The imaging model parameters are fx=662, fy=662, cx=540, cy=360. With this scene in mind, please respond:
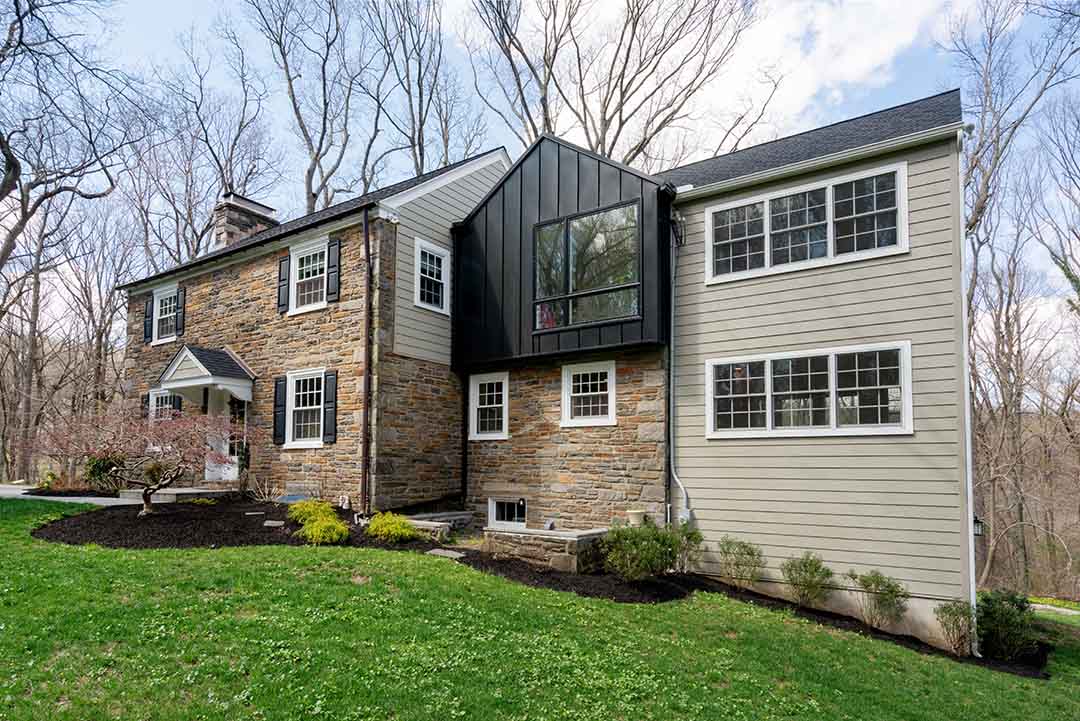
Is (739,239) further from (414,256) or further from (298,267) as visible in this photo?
(298,267)

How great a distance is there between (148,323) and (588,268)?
38.5 ft

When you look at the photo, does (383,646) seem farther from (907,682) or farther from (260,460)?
(260,460)

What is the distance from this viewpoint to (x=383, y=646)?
17.5 feet

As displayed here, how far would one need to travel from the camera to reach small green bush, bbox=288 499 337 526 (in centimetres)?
1021

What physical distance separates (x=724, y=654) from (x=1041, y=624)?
694 centimetres

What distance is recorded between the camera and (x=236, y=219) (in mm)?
17906

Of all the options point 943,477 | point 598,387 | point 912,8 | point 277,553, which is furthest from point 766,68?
point 277,553

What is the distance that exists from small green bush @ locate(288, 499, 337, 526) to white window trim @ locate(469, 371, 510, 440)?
3.09 metres

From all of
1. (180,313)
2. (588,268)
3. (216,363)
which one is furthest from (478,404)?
(180,313)

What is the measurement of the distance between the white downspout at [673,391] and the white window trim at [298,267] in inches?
254

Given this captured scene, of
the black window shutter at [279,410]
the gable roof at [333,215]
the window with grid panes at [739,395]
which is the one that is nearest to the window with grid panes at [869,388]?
the window with grid panes at [739,395]

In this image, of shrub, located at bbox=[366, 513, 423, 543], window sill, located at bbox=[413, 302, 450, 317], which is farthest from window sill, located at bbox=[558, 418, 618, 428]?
window sill, located at bbox=[413, 302, 450, 317]

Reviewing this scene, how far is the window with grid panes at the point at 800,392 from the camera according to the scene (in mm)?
9133

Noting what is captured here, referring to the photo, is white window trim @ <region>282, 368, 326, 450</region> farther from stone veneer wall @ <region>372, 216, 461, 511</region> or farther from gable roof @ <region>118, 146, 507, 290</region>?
gable roof @ <region>118, 146, 507, 290</region>
